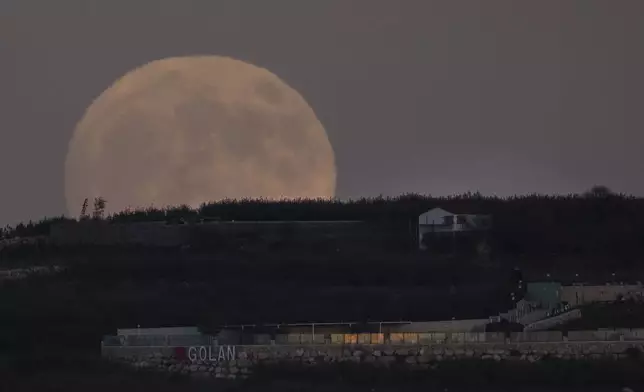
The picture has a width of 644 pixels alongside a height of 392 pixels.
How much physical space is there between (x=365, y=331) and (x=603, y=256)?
15.8m

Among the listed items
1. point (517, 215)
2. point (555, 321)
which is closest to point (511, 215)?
point (517, 215)

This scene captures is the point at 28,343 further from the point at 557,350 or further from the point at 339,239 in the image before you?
the point at 339,239

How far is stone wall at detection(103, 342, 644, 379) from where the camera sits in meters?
33.5

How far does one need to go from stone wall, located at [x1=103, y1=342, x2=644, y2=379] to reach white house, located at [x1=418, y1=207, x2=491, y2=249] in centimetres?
1630

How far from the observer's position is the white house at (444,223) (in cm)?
5106

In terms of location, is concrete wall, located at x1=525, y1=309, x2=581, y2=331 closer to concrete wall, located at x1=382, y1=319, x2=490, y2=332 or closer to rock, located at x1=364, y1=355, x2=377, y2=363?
concrete wall, located at x1=382, y1=319, x2=490, y2=332

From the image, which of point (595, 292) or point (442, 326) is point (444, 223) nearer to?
point (595, 292)

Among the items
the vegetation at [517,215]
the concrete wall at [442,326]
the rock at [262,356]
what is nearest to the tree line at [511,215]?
the vegetation at [517,215]

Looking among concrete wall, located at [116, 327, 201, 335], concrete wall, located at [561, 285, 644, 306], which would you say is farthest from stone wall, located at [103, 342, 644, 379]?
concrete wall, located at [561, 285, 644, 306]

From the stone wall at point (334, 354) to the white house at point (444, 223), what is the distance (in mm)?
16302

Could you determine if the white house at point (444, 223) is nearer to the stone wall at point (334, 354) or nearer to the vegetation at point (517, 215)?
the vegetation at point (517, 215)

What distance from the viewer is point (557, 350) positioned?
3444 cm

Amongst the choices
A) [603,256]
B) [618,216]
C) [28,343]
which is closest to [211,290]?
[28,343]

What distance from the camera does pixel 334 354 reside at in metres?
34.2
